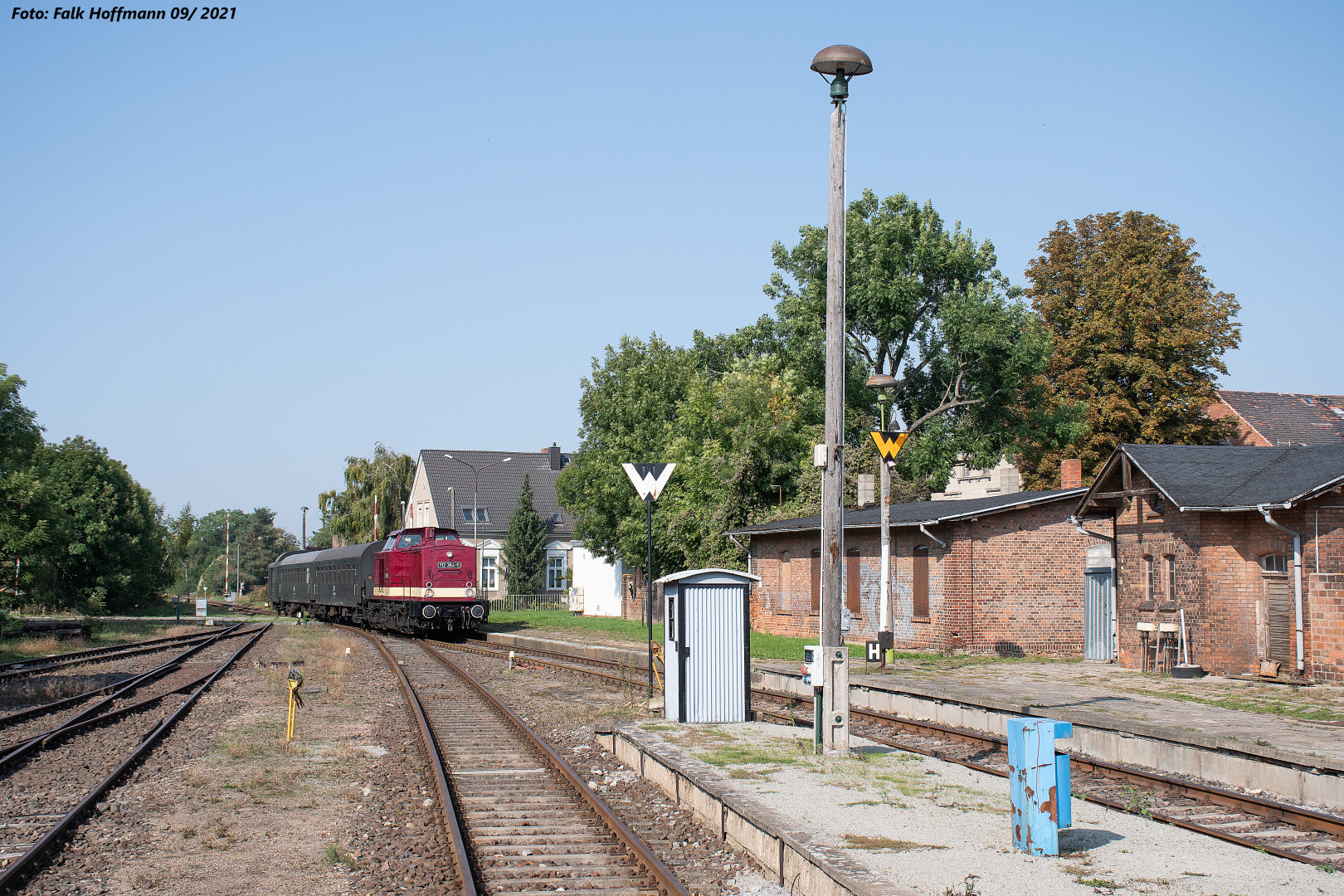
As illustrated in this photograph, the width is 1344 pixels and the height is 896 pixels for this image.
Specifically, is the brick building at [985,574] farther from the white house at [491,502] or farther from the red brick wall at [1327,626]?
the white house at [491,502]

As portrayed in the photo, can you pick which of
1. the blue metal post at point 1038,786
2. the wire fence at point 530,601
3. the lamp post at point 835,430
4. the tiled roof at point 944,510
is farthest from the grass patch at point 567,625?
the blue metal post at point 1038,786

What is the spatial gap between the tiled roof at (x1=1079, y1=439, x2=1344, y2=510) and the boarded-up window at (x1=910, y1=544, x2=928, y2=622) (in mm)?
4722

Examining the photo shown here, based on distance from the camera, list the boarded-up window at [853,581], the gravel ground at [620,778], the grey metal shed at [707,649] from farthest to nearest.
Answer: the boarded-up window at [853,581] → the grey metal shed at [707,649] → the gravel ground at [620,778]

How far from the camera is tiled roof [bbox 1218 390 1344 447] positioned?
43688mm

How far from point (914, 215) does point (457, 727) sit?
106 ft

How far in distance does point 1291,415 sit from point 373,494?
56011 millimetres

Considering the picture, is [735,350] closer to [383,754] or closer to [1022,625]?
[1022,625]

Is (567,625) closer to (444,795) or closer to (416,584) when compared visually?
(416,584)

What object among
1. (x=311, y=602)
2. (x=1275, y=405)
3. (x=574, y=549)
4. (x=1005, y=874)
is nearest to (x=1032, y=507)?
(x=1005, y=874)

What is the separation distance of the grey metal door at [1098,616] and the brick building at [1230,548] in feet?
3.59

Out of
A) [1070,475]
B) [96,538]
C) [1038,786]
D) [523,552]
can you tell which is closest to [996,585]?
[1070,475]

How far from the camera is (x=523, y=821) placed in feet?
29.6

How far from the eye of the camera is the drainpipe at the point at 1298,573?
720 inches

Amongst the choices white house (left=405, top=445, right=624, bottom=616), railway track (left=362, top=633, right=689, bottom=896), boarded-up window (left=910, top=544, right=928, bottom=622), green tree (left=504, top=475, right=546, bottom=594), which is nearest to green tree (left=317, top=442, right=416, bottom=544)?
white house (left=405, top=445, right=624, bottom=616)
